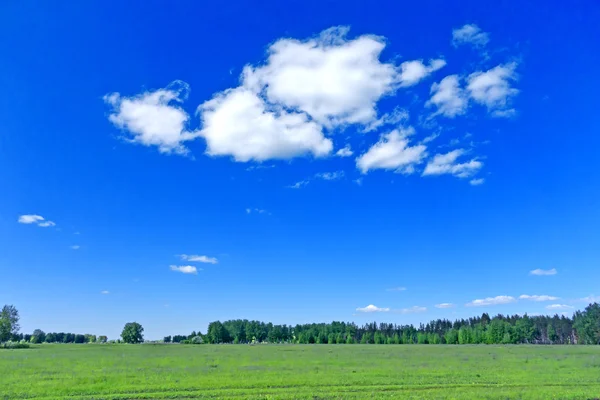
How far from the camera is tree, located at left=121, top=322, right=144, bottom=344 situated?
174 m

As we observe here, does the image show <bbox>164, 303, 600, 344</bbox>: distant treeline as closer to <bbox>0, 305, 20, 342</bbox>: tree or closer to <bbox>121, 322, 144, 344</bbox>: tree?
<bbox>121, 322, 144, 344</bbox>: tree

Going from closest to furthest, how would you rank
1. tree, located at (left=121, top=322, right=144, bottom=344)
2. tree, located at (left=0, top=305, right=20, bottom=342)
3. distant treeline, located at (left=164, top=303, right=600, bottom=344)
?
tree, located at (left=0, top=305, right=20, bottom=342)
distant treeline, located at (left=164, top=303, right=600, bottom=344)
tree, located at (left=121, top=322, right=144, bottom=344)

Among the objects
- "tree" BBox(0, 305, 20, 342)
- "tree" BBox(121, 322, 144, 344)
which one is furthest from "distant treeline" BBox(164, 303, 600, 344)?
"tree" BBox(0, 305, 20, 342)

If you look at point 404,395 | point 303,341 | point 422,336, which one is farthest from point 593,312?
point 404,395

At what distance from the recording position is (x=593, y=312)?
15812cm

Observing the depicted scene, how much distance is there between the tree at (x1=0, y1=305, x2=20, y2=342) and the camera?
120500 mm

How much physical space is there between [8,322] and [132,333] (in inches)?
2246

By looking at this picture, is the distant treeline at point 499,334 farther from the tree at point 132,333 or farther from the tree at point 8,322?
the tree at point 8,322

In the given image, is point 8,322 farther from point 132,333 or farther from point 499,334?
point 499,334

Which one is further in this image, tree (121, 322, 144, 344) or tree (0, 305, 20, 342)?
tree (121, 322, 144, 344)

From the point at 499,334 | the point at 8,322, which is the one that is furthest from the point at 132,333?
the point at 499,334

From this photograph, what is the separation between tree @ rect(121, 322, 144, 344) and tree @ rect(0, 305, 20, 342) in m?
48.7

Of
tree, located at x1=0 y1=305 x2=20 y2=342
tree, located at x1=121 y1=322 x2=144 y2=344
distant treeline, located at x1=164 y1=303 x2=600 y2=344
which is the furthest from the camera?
tree, located at x1=121 y1=322 x2=144 y2=344

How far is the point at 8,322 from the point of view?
12219 cm
